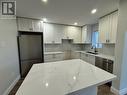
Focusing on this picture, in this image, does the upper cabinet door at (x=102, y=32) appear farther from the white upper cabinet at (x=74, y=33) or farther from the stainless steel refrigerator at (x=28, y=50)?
the stainless steel refrigerator at (x=28, y=50)

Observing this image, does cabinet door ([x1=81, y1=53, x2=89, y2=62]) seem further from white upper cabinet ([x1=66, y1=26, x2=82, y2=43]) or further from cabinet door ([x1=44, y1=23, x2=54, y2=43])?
cabinet door ([x1=44, y1=23, x2=54, y2=43])

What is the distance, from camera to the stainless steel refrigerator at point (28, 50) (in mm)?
3025

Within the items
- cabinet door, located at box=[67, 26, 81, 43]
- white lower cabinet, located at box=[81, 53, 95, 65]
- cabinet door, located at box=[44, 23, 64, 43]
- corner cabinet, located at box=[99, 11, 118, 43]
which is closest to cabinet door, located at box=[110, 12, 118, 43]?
corner cabinet, located at box=[99, 11, 118, 43]

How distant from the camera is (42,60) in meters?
3.48

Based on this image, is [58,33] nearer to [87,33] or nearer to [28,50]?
[87,33]

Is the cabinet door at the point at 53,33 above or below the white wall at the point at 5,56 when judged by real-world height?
above

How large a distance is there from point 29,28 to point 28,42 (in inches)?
26.4

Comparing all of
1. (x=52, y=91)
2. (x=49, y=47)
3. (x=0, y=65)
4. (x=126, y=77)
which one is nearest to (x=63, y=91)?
(x=52, y=91)

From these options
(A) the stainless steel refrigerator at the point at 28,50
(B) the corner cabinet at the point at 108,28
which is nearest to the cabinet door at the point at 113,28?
(B) the corner cabinet at the point at 108,28

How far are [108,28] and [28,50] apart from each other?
3.22 meters

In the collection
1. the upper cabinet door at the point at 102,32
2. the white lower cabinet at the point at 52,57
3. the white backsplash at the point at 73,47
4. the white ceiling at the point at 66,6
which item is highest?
the white ceiling at the point at 66,6

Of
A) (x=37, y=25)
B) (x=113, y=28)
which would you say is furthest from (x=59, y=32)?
(x=113, y=28)

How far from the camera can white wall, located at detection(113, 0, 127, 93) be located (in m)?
1.87

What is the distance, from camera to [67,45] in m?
4.73
